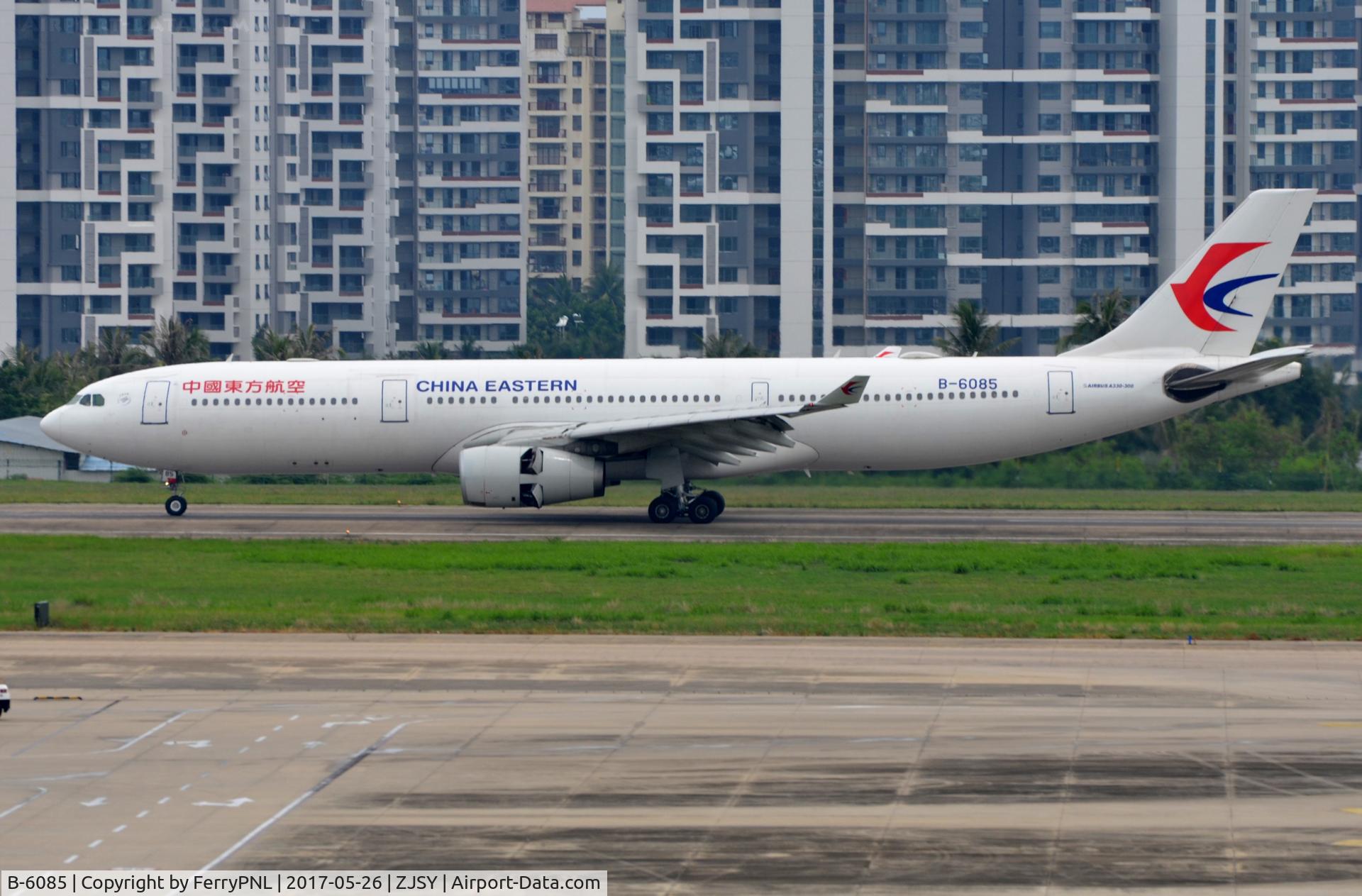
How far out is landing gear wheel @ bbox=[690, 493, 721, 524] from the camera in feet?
140

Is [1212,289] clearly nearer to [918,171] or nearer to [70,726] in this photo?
[70,726]

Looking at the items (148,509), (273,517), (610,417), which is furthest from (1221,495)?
(148,509)

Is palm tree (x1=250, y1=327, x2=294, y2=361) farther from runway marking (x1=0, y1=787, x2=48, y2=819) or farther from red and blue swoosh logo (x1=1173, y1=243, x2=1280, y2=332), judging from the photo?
runway marking (x1=0, y1=787, x2=48, y2=819)

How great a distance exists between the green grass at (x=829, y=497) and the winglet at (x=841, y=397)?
782cm

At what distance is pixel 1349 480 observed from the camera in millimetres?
55438

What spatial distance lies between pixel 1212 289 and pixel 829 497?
12.6 meters

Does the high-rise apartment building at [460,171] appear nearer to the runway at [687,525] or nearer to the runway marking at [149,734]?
the runway at [687,525]

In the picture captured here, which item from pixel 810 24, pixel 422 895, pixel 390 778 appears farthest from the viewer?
pixel 810 24

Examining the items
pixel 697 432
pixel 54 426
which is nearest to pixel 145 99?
pixel 54 426

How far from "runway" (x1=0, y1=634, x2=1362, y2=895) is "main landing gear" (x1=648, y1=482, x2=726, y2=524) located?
17.7 metres

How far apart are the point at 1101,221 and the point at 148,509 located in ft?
264

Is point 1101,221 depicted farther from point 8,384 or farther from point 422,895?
point 422,895

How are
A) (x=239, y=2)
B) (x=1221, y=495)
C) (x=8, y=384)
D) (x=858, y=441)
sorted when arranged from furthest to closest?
(x=239, y=2), (x=8, y=384), (x=1221, y=495), (x=858, y=441)
